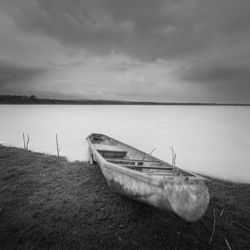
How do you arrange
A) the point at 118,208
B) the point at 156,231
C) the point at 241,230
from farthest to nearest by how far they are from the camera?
the point at 118,208, the point at 241,230, the point at 156,231

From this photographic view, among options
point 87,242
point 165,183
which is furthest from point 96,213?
point 165,183

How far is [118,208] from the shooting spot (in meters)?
5.55

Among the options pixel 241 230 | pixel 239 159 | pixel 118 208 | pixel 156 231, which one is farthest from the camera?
pixel 239 159

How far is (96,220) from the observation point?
202 inches

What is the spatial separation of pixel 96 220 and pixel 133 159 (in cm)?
269

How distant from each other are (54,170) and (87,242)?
4.96 meters

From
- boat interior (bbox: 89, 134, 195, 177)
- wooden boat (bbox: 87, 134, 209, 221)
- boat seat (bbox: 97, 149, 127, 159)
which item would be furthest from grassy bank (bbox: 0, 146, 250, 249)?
boat seat (bbox: 97, 149, 127, 159)

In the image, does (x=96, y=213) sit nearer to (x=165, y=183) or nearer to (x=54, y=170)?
(x=165, y=183)

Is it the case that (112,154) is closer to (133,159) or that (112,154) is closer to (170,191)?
(133,159)

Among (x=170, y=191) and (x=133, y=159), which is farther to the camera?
(x=133, y=159)

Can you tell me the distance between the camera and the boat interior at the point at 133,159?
5.70 m

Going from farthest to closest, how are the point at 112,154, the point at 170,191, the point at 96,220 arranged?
the point at 112,154
the point at 96,220
the point at 170,191

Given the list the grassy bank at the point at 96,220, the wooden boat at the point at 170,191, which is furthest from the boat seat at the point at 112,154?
the wooden boat at the point at 170,191

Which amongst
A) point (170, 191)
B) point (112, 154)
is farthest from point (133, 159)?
point (170, 191)
